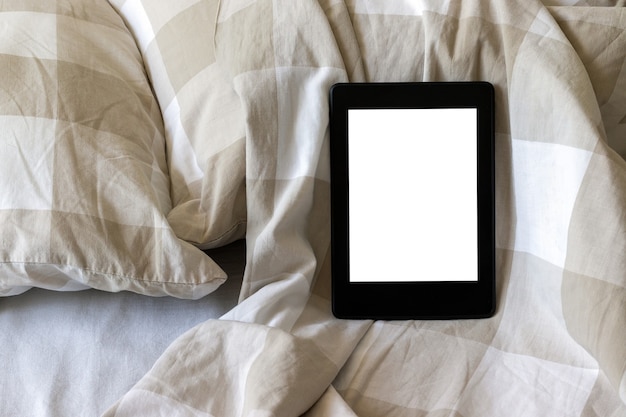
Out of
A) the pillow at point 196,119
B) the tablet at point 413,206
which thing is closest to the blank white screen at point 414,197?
the tablet at point 413,206

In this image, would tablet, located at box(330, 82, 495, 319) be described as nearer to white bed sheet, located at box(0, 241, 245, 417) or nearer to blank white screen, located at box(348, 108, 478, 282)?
blank white screen, located at box(348, 108, 478, 282)

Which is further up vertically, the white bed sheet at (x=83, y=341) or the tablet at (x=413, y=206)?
the tablet at (x=413, y=206)

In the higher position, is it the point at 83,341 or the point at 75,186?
the point at 75,186

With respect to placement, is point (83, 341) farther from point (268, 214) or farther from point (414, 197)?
point (414, 197)

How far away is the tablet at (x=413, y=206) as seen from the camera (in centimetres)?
82

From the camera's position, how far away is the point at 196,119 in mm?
871

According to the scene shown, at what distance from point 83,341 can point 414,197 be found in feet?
1.42

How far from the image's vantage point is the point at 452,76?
2.74 feet

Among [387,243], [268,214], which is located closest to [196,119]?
[268,214]

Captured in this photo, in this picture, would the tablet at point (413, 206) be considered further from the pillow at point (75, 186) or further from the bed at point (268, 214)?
the pillow at point (75, 186)

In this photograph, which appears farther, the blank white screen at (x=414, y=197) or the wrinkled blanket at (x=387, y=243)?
the blank white screen at (x=414, y=197)

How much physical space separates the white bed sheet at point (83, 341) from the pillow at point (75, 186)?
4cm

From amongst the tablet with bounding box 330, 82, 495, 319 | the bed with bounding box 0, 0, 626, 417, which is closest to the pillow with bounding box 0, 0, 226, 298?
the bed with bounding box 0, 0, 626, 417

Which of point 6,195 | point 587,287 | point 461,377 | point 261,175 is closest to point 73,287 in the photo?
point 6,195
